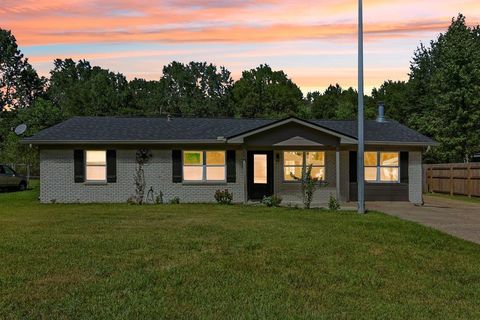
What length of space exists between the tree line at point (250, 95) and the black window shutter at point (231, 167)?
24183 millimetres

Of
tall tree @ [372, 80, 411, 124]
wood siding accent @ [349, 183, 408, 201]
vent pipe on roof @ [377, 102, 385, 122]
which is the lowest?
wood siding accent @ [349, 183, 408, 201]

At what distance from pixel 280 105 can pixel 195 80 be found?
26.1 meters

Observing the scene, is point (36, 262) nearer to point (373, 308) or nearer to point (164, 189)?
point (373, 308)

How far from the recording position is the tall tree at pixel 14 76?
79.4 meters

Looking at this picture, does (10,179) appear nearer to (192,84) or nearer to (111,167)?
(111,167)

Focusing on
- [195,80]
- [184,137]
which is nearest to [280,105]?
[195,80]

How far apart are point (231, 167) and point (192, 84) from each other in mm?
69643

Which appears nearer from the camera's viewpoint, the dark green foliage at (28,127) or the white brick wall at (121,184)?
the white brick wall at (121,184)

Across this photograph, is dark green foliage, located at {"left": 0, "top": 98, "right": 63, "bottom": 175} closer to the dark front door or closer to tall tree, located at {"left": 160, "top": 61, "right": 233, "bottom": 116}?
the dark front door

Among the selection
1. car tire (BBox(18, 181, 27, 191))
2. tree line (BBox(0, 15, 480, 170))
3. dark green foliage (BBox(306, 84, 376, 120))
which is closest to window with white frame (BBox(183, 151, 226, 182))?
car tire (BBox(18, 181, 27, 191))

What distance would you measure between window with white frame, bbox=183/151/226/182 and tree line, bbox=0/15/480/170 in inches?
902

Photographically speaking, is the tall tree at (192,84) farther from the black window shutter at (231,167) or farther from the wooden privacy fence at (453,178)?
the black window shutter at (231,167)

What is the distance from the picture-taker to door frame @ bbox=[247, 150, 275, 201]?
23.8 meters

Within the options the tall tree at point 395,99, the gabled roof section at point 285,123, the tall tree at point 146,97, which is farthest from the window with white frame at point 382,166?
the tall tree at point 146,97
